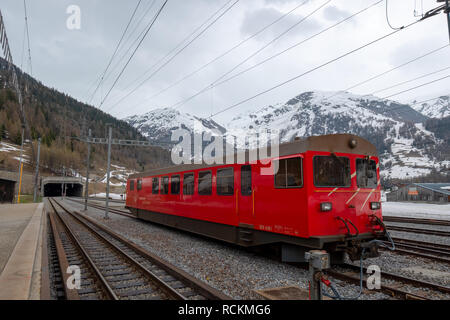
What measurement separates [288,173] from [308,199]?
0.91 meters

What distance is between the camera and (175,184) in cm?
1329

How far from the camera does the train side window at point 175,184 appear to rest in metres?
13.0

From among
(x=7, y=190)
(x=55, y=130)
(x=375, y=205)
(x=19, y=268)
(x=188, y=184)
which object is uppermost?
(x=55, y=130)

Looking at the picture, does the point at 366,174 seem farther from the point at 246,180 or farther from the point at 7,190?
the point at 7,190

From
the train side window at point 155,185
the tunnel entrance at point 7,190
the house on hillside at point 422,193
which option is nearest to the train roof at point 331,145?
the train side window at point 155,185

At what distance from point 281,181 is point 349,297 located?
9.76ft

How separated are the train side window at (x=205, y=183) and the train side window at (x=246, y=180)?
6.29 feet

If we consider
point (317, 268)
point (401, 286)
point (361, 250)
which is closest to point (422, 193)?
point (361, 250)

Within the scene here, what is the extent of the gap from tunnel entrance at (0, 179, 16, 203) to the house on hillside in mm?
52015

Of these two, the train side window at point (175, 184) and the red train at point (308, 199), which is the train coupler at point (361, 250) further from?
the train side window at point (175, 184)

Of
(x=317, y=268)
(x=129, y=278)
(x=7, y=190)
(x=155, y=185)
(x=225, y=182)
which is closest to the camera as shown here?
(x=317, y=268)

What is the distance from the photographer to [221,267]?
751cm

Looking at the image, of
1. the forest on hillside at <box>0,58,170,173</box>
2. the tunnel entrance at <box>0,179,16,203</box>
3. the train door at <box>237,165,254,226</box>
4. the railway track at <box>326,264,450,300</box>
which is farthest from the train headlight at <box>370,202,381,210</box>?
the forest on hillside at <box>0,58,170,173</box>
